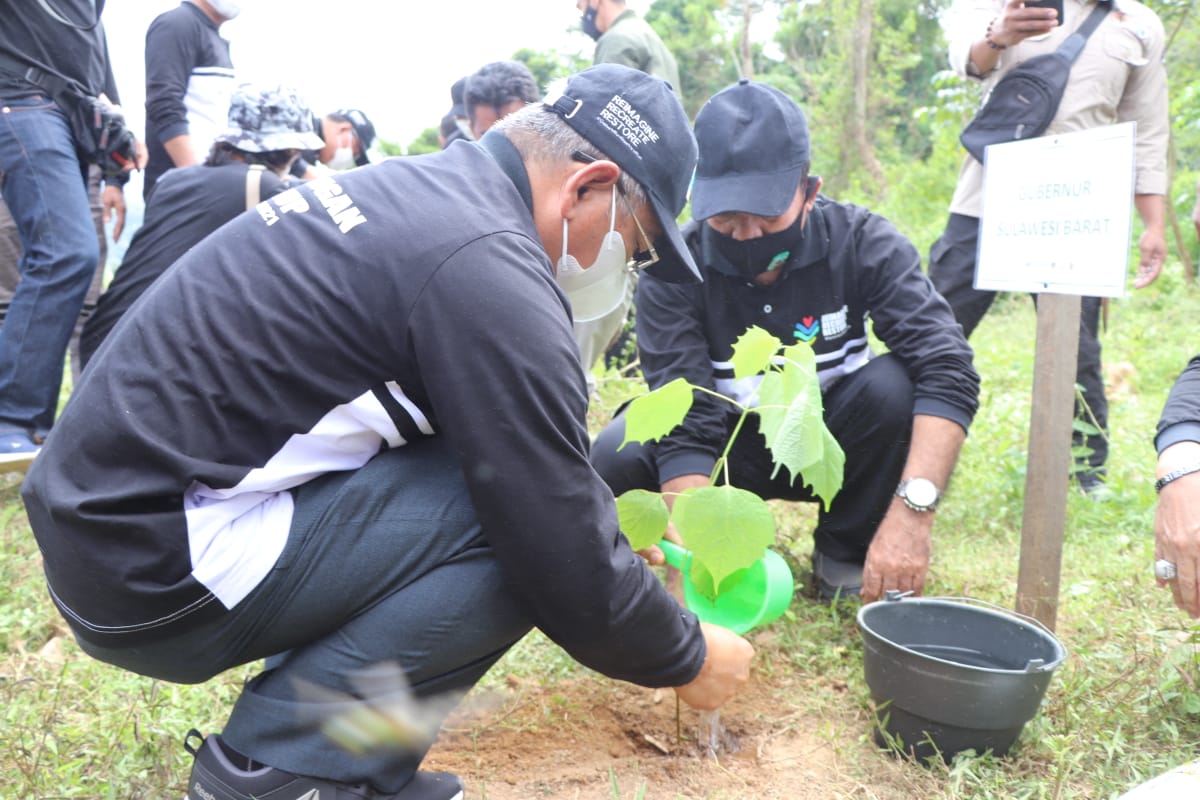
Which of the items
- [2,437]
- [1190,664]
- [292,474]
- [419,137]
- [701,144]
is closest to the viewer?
[292,474]

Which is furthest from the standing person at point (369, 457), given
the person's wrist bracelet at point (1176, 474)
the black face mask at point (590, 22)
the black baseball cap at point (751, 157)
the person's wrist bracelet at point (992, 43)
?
the black face mask at point (590, 22)

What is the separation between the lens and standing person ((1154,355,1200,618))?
161cm

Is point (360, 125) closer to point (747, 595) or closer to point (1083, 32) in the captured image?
point (1083, 32)

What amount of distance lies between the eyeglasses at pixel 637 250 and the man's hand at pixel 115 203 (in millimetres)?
2920

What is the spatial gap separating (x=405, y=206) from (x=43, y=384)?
215 cm

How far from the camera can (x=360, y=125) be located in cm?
538

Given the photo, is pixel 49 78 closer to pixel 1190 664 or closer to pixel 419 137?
pixel 1190 664

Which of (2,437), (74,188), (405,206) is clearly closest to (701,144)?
(405,206)

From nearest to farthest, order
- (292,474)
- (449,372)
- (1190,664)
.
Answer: (449,372) < (292,474) < (1190,664)

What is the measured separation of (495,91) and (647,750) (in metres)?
2.81

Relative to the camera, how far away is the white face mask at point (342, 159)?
17.5 feet

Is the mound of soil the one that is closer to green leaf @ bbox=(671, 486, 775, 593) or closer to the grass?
the grass

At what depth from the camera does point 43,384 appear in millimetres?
2977

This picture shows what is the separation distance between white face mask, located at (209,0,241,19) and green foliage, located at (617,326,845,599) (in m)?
2.76
